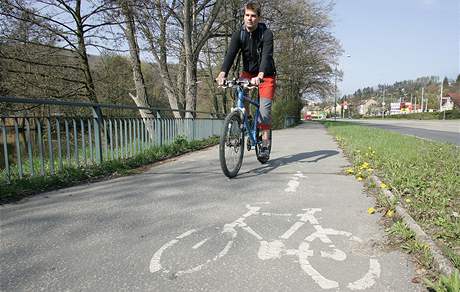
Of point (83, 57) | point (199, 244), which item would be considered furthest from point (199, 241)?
point (83, 57)

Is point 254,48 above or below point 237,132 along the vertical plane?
above

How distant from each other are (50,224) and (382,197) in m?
3.14

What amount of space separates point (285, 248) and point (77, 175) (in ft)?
11.3

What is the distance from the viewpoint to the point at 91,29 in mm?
10180

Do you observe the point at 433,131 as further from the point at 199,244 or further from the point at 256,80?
the point at 199,244

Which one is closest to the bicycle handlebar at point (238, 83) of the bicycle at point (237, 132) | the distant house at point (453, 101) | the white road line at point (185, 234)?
the bicycle at point (237, 132)

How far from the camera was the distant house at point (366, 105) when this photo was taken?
5441 inches

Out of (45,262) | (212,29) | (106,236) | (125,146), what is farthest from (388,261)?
(212,29)

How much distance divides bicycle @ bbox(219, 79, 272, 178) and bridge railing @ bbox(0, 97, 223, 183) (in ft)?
7.42

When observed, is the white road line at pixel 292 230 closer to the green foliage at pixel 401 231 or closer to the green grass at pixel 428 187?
the green foliage at pixel 401 231

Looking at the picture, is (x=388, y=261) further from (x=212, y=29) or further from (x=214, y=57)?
(x=214, y=57)

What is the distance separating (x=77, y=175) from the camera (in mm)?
4562

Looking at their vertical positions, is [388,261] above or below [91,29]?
below

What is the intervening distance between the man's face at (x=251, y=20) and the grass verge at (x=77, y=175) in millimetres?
2884
